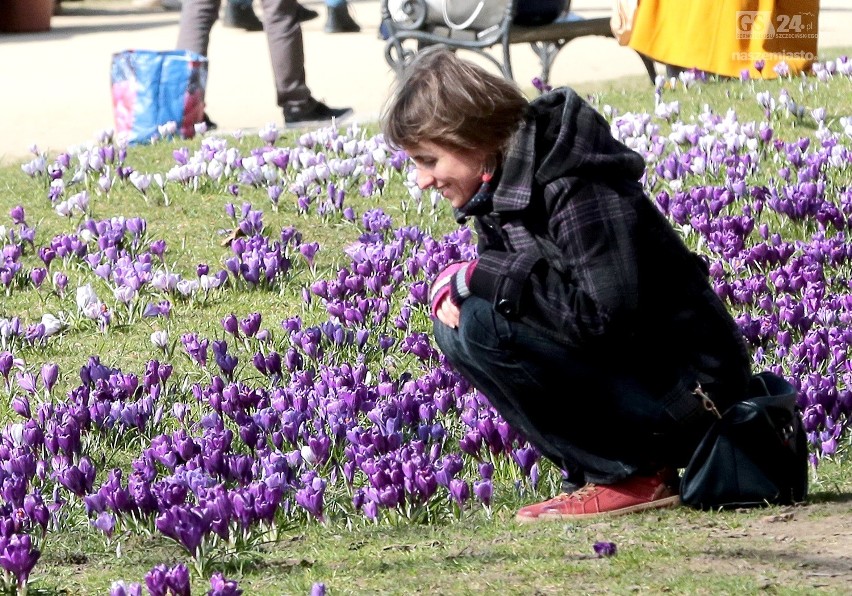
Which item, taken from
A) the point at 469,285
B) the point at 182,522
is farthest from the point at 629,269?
the point at 182,522

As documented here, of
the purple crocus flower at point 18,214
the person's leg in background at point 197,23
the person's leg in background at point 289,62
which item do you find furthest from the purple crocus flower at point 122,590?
the person's leg in background at point 197,23

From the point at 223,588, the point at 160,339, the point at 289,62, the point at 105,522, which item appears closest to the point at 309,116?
the point at 289,62

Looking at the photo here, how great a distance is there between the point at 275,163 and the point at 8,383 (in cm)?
321

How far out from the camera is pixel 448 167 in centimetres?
358

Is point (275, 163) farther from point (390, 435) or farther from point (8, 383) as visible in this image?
point (390, 435)

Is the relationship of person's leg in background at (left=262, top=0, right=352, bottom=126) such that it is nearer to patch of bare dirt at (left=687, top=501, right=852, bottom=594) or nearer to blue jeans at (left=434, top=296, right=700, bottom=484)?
blue jeans at (left=434, top=296, right=700, bottom=484)

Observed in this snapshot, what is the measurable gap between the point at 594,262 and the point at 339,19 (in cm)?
1418

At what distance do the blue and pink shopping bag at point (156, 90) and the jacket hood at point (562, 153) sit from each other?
→ 6.01m

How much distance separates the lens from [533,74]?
13.3m

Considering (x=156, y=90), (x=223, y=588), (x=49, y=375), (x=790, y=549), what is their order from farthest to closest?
1. (x=156, y=90)
2. (x=49, y=375)
3. (x=790, y=549)
4. (x=223, y=588)

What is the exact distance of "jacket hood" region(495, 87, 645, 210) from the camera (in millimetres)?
3420

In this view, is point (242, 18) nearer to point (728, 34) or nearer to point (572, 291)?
point (728, 34)

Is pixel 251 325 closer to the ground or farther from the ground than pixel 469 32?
closer to the ground

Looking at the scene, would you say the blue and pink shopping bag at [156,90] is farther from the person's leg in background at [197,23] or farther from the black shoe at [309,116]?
the black shoe at [309,116]
